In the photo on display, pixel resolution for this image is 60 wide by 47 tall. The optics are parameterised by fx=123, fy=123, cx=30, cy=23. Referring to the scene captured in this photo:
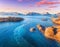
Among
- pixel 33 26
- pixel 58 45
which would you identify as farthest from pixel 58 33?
pixel 33 26

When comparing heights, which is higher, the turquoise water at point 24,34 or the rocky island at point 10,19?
the rocky island at point 10,19

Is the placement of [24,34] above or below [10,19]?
below

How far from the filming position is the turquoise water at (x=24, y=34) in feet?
8.21

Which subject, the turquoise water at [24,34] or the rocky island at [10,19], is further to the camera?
the rocky island at [10,19]

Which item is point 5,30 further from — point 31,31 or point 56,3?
point 56,3

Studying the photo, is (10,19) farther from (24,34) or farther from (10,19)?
(24,34)

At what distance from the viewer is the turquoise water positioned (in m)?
2.50

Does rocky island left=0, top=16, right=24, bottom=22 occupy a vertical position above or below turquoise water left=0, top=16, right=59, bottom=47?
above

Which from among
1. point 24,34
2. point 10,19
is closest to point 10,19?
point 10,19

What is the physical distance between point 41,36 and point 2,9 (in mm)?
1039

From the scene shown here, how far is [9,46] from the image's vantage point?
245 centimetres

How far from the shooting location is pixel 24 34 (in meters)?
→ 2.61

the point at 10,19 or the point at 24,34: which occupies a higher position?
the point at 10,19

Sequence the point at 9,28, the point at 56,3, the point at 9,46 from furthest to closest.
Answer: the point at 56,3
the point at 9,28
the point at 9,46
